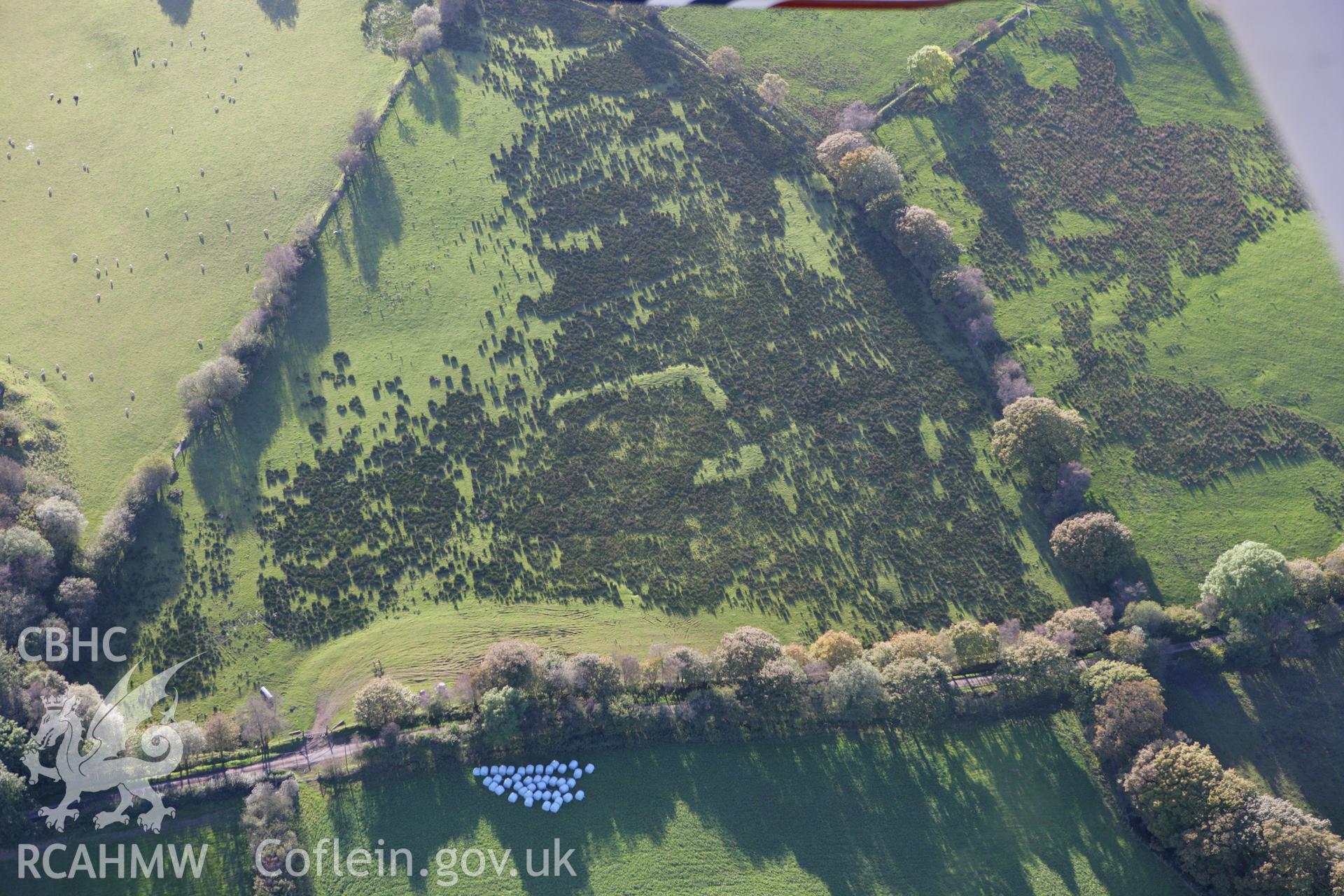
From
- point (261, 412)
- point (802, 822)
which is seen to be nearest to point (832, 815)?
point (802, 822)

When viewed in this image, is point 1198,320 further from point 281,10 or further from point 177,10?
point 177,10

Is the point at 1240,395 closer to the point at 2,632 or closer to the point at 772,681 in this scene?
the point at 772,681

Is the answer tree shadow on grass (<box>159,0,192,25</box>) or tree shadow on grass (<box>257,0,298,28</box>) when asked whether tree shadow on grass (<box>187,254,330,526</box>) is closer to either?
tree shadow on grass (<box>257,0,298,28</box>)

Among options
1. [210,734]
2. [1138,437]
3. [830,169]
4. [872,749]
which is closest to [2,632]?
[210,734]

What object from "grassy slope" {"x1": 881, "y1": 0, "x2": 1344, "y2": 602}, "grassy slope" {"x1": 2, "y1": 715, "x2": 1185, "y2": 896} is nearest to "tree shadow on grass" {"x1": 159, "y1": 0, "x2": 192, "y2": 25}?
"grassy slope" {"x1": 881, "y1": 0, "x2": 1344, "y2": 602}

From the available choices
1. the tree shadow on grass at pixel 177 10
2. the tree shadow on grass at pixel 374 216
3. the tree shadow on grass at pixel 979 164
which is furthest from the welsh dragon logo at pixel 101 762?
the tree shadow on grass at pixel 979 164

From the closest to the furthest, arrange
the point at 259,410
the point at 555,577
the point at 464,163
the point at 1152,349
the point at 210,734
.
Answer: the point at 210,734
the point at 555,577
the point at 259,410
the point at 1152,349
the point at 464,163
